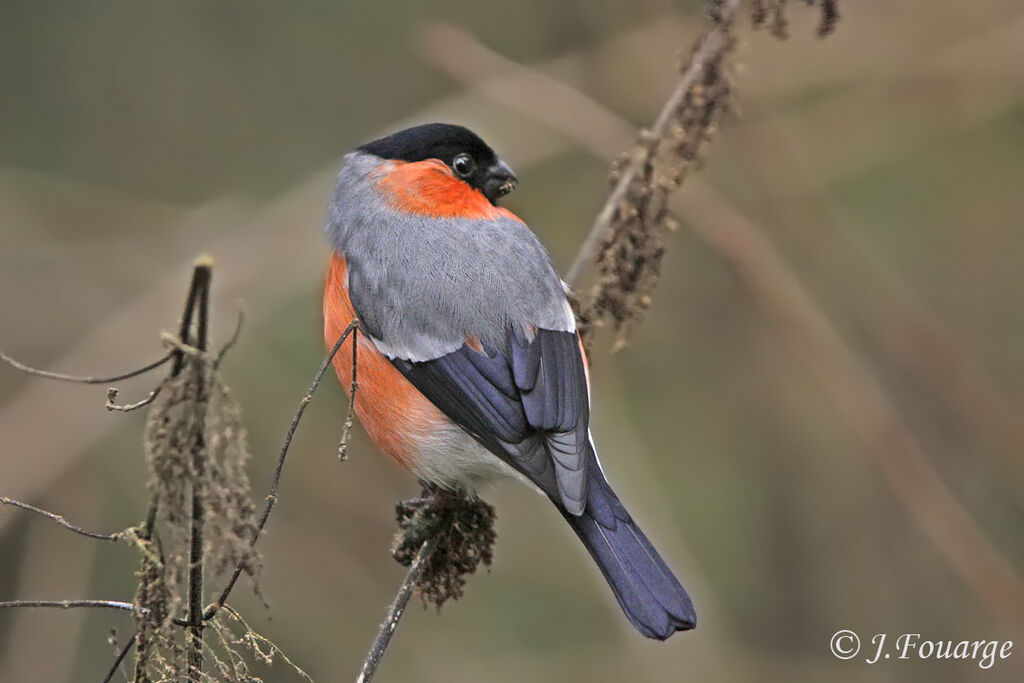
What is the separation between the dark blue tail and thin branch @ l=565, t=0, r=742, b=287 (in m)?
0.71

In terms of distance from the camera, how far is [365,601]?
4.48m

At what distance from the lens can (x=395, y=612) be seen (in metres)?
2.72

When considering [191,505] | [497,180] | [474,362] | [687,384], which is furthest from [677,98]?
[687,384]

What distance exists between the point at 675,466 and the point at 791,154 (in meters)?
1.90

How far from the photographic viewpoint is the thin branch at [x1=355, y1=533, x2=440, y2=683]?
2.41 m

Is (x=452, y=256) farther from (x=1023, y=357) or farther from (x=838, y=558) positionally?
(x=1023, y=357)

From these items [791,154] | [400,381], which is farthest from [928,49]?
[400,381]

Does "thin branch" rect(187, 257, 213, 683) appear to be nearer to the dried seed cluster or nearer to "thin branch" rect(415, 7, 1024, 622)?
the dried seed cluster

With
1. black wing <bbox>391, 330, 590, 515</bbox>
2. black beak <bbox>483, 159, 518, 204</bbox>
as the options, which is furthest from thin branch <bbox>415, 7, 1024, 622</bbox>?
black wing <bbox>391, 330, 590, 515</bbox>

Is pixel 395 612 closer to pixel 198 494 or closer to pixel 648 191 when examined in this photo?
pixel 198 494

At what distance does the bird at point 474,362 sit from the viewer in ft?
9.59

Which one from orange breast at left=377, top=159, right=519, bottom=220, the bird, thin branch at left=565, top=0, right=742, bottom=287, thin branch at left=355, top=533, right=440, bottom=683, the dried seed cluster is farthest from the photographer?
orange breast at left=377, top=159, right=519, bottom=220

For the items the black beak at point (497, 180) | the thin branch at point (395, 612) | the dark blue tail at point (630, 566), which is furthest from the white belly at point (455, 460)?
→ the black beak at point (497, 180)

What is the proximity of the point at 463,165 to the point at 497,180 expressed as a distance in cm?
14
